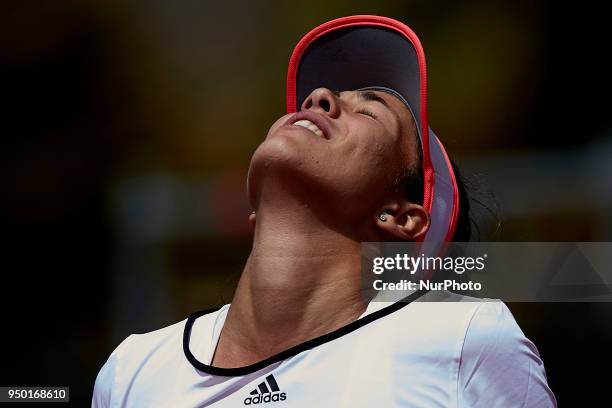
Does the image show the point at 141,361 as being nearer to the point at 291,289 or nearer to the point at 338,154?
the point at 291,289

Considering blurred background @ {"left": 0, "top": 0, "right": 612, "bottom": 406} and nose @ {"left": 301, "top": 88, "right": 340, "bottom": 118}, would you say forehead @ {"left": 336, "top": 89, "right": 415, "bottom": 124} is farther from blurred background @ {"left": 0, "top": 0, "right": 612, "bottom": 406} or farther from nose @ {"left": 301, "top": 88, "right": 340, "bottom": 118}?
blurred background @ {"left": 0, "top": 0, "right": 612, "bottom": 406}

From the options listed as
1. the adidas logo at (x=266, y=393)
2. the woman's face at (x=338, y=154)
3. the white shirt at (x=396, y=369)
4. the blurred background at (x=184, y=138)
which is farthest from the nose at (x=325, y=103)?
the blurred background at (x=184, y=138)

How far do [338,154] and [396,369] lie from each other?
1.17ft

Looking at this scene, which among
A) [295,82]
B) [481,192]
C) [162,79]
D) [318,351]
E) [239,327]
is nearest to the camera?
[318,351]

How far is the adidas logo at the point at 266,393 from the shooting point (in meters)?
1.16

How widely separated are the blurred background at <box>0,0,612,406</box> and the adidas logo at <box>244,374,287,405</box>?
791mm

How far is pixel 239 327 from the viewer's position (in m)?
1.28

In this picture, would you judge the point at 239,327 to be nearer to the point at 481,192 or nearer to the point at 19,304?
the point at 481,192

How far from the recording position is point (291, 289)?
4.08 feet

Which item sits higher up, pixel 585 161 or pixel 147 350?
pixel 585 161

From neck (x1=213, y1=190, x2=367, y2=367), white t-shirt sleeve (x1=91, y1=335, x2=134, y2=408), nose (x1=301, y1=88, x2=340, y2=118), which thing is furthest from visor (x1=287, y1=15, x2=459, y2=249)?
white t-shirt sleeve (x1=91, y1=335, x2=134, y2=408)

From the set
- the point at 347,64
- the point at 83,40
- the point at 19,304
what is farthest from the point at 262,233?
the point at 83,40

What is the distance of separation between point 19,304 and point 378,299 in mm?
1119

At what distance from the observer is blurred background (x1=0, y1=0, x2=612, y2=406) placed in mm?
1828
